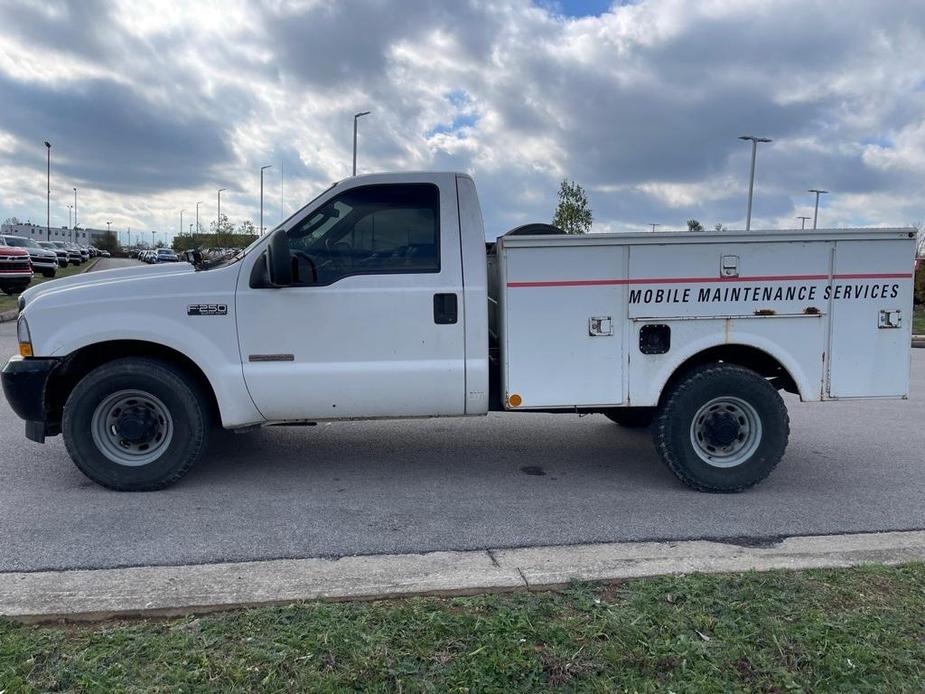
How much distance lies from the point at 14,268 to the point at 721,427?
797 inches

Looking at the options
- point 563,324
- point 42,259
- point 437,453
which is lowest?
point 437,453

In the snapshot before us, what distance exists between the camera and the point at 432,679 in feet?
8.38

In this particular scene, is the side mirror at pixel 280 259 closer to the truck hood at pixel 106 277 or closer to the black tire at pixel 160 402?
the truck hood at pixel 106 277

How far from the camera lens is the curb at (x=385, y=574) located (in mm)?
3119

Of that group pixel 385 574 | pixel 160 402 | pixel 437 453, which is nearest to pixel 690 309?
pixel 437 453

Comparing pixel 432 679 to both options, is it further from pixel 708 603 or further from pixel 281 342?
pixel 281 342

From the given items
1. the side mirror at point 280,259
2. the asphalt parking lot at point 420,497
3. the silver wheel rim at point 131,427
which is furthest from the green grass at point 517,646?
the side mirror at point 280,259

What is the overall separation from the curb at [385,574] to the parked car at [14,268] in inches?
743

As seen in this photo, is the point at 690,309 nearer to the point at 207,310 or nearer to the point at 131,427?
the point at 207,310

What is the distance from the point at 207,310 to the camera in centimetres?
464

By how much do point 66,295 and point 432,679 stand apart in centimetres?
363

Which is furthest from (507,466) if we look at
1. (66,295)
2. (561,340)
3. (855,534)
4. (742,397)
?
(66,295)

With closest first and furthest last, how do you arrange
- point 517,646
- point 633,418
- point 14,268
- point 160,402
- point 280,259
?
point 517,646
point 280,259
point 160,402
point 633,418
point 14,268

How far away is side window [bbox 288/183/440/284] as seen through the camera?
470cm
